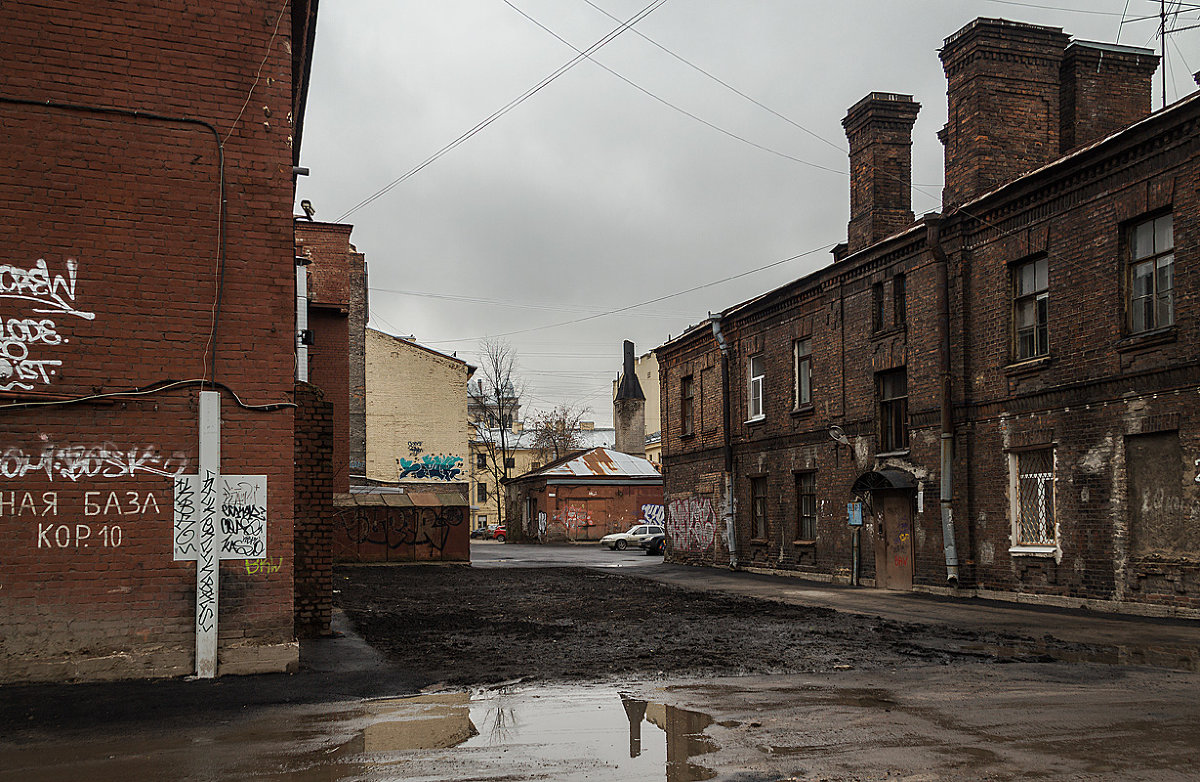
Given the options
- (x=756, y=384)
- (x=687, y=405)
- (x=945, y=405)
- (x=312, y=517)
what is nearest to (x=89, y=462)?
(x=312, y=517)

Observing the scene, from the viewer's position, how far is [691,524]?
3169 centimetres

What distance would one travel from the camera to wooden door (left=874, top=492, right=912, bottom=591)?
20.6m

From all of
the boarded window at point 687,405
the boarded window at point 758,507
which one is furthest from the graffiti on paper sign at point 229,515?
the boarded window at point 687,405

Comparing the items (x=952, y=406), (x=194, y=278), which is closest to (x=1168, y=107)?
(x=952, y=406)

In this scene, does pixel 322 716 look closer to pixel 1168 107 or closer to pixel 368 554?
pixel 1168 107

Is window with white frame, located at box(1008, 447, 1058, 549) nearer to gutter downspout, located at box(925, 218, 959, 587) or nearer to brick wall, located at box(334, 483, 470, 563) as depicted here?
gutter downspout, located at box(925, 218, 959, 587)

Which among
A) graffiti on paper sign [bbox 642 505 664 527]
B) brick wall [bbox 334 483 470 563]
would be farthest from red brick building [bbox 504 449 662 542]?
brick wall [bbox 334 483 470 563]

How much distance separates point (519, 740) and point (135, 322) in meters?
5.41

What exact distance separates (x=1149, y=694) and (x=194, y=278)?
9.16 metres

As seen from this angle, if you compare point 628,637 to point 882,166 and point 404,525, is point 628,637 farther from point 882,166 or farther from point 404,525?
point 404,525

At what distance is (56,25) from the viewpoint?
9.27 m

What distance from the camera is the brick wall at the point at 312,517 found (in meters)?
12.4

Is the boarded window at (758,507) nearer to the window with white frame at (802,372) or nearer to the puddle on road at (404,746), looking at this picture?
the window with white frame at (802,372)

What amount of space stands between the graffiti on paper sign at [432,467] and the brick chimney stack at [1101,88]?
118 ft
